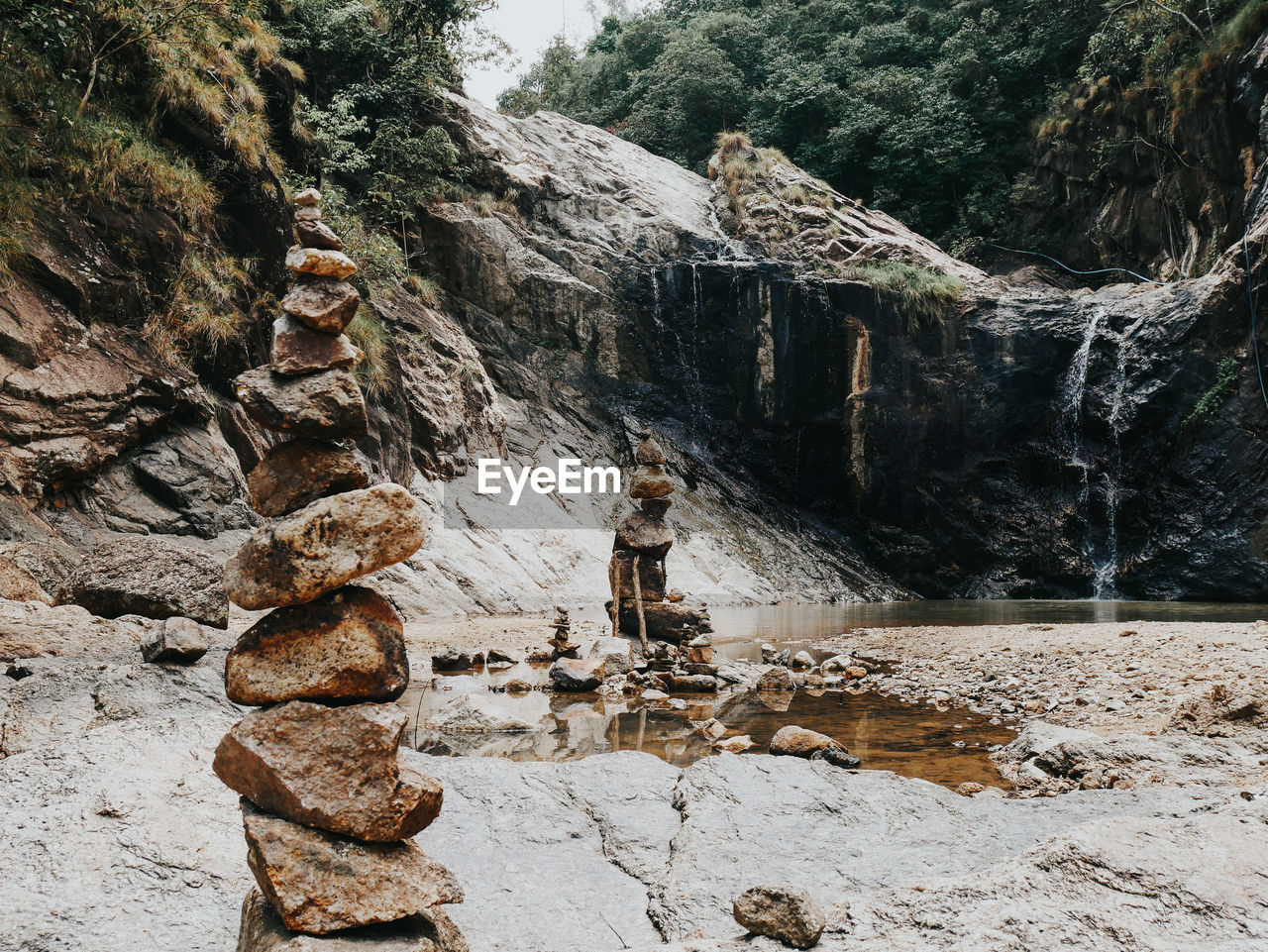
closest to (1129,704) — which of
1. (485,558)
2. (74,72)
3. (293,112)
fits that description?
(485,558)

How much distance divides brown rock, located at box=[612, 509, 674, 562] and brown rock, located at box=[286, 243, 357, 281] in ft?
26.9

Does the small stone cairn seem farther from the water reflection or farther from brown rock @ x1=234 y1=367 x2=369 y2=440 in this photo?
brown rock @ x1=234 y1=367 x2=369 y2=440

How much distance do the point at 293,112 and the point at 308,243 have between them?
699 inches

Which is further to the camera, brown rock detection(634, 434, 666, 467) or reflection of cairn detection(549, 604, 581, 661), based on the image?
brown rock detection(634, 434, 666, 467)

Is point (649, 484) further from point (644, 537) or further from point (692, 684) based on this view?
point (692, 684)

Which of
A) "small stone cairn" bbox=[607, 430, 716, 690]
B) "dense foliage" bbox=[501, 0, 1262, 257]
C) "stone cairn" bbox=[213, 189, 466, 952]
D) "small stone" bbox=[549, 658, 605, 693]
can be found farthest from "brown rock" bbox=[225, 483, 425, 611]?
"dense foliage" bbox=[501, 0, 1262, 257]

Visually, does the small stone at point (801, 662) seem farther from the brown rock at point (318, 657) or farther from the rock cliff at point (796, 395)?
the brown rock at point (318, 657)

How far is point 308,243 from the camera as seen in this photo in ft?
10.4

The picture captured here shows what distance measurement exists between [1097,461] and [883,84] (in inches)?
761

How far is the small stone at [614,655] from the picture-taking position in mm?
9281

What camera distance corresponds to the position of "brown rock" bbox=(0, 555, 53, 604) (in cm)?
631

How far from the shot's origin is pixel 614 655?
948cm

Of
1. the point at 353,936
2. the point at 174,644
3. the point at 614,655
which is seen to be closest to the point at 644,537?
the point at 614,655

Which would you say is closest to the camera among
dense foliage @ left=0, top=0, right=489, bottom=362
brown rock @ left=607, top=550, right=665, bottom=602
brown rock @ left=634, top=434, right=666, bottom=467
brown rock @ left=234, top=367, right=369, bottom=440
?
brown rock @ left=234, top=367, right=369, bottom=440
